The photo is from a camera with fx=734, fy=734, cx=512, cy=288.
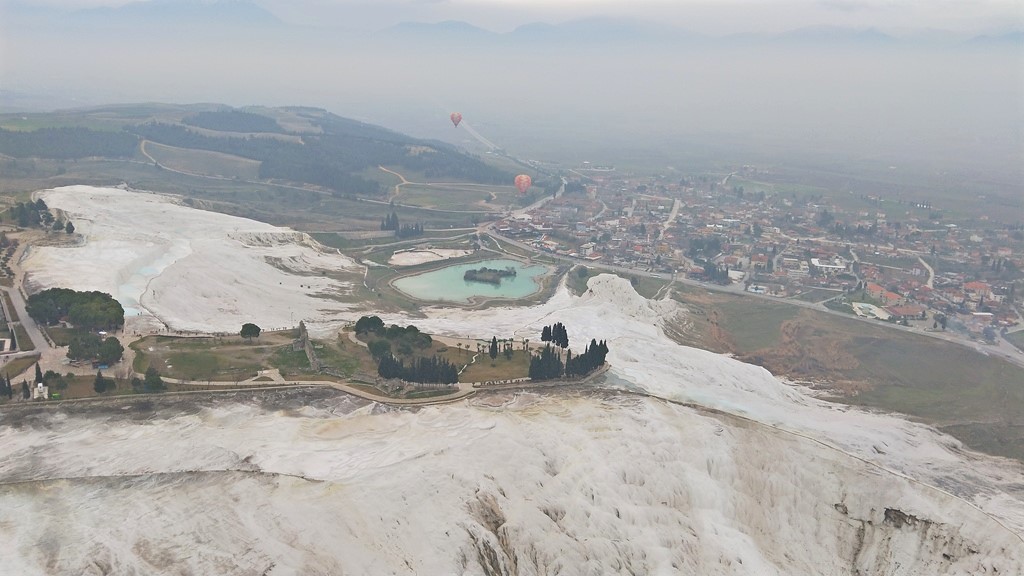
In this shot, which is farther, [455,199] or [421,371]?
[455,199]

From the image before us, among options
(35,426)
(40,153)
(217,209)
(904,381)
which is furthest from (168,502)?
(40,153)

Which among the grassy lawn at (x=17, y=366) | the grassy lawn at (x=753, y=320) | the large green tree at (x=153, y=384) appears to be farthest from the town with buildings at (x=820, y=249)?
the grassy lawn at (x=17, y=366)

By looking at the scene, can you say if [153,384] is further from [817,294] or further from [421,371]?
[817,294]

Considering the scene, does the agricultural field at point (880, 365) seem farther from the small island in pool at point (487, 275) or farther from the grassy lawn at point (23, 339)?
the grassy lawn at point (23, 339)

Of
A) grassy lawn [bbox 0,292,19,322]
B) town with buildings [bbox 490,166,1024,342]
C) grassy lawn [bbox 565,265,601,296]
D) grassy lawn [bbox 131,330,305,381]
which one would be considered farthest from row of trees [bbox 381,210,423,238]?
grassy lawn [bbox 0,292,19,322]

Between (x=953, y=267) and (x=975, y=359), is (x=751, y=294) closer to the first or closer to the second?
(x=975, y=359)

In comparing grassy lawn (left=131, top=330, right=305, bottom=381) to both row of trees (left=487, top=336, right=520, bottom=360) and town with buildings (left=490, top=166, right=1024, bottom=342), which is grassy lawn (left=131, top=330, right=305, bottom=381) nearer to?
row of trees (left=487, top=336, right=520, bottom=360)

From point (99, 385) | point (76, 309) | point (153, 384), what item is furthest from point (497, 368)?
point (76, 309)
